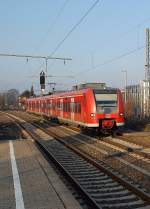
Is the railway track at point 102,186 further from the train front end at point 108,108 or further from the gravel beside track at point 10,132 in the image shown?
the gravel beside track at point 10,132

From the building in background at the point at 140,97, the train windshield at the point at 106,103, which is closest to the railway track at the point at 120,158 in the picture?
the train windshield at the point at 106,103

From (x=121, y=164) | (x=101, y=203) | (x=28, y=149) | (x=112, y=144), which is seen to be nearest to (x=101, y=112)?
(x=112, y=144)

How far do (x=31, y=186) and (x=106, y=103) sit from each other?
51.6ft

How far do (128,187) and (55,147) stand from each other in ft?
36.4

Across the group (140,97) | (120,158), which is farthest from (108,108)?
(140,97)

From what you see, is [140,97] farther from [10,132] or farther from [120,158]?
[120,158]

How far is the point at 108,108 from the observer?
25969 mm

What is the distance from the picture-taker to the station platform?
882 centimetres

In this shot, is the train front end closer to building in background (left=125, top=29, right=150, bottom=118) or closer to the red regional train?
the red regional train

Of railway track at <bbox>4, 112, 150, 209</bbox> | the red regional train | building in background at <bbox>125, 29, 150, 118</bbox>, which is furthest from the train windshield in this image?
building in background at <bbox>125, 29, 150, 118</bbox>

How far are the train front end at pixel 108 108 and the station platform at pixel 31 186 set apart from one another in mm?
9603

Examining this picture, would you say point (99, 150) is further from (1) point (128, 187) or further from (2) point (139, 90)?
(2) point (139, 90)

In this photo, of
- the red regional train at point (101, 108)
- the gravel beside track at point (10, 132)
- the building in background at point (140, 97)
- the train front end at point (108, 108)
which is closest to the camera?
the red regional train at point (101, 108)

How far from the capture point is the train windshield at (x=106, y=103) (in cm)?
2575
